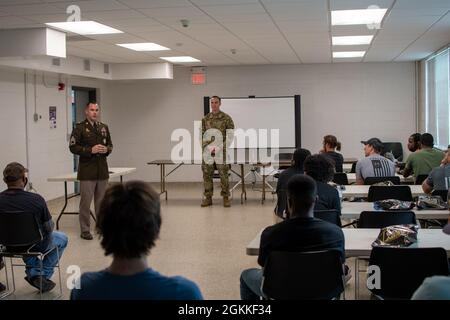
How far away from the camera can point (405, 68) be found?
1134cm

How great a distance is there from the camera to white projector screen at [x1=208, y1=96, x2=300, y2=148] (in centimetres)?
1145

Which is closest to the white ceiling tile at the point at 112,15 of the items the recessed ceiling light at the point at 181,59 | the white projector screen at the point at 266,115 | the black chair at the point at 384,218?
the black chair at the point at 384,218

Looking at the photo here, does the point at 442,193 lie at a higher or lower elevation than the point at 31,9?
lower

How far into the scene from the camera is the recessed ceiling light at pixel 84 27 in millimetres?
6246

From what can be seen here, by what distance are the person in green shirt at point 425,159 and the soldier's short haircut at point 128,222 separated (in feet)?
17.4

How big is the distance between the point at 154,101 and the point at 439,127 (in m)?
5.92

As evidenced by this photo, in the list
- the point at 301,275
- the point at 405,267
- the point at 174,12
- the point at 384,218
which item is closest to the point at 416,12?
the point at 174,12

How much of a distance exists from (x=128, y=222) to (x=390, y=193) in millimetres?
3866

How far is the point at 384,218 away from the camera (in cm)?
399

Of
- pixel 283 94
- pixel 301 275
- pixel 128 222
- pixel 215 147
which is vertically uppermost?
pixel 283 94

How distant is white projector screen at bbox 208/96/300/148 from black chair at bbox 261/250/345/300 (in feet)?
28.7

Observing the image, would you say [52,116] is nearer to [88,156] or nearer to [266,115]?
[88,156]
